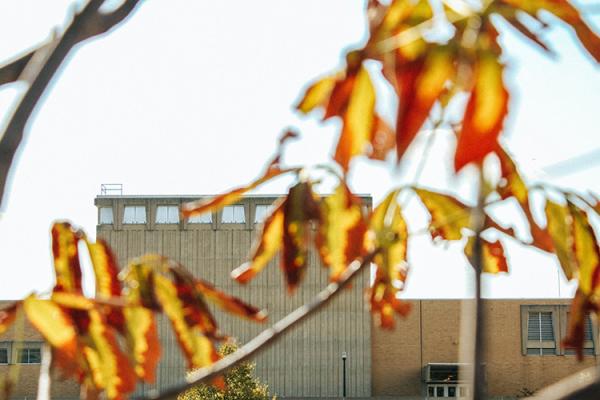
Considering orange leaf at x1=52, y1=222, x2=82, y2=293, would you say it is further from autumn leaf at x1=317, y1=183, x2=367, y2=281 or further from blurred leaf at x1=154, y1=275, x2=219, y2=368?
autumn leaf at x1=317, y1=183, x2=367, y2=281

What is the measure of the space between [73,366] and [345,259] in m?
0.26

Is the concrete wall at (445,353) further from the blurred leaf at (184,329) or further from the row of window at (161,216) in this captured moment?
the blurred leaf at (184,329)

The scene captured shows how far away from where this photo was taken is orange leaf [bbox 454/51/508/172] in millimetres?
533

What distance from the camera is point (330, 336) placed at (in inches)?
1652

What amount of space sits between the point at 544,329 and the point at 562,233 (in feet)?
137

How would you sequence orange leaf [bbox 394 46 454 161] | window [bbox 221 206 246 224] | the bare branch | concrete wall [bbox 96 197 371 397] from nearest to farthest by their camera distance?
1. the bare branch
2. orange leaf [bbox 394 46 454 161]
3. concrete wall [bbox 96 197 371 397]
4. window [bbox 221 206 246 224]

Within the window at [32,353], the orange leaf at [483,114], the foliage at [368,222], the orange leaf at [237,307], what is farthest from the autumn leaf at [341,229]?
the window at [32,353]

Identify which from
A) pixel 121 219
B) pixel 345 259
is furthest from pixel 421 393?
pixel 345 259

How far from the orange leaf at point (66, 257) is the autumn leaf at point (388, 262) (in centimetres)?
27

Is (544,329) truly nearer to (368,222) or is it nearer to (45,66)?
(368,222)

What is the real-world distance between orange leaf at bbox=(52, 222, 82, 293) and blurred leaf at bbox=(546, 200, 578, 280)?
0.42 meters

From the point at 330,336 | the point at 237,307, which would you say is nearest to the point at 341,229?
the point at 237,307

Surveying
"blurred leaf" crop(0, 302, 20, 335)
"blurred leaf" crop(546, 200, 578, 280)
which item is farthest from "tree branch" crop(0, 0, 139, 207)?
"blurred leaf" crop(546, 200, 578, 280)

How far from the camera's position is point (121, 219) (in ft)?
139
